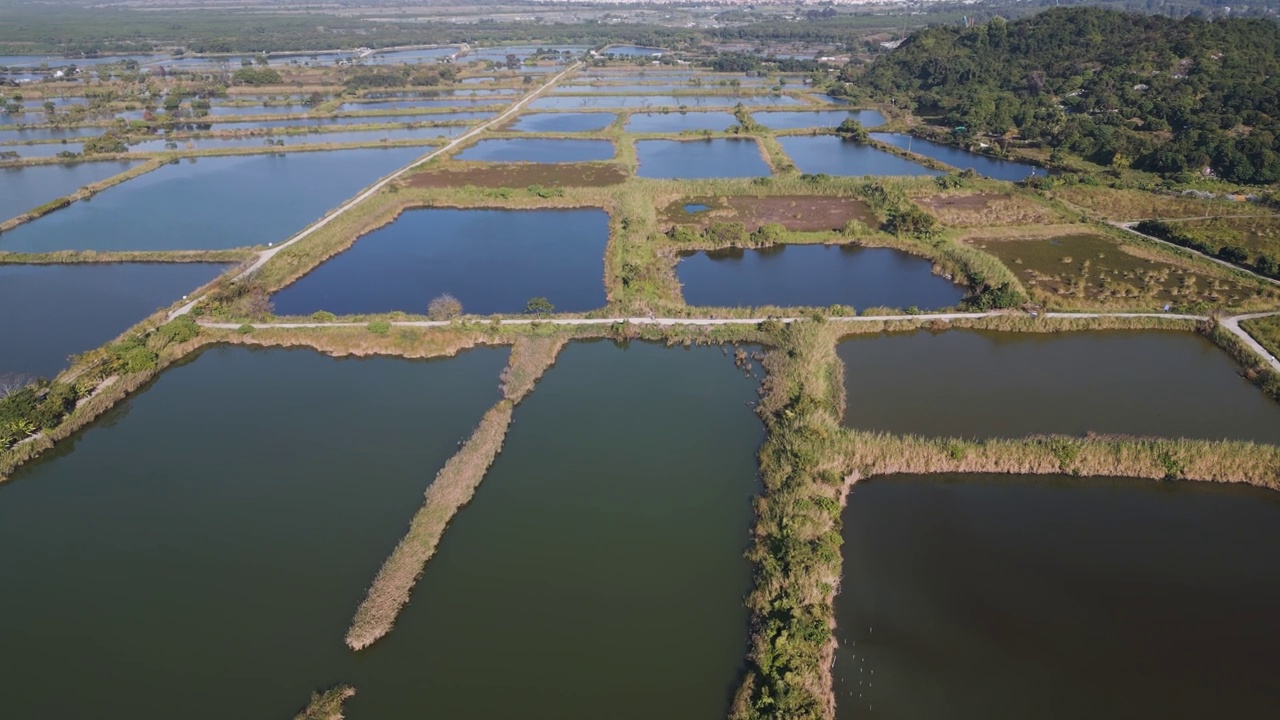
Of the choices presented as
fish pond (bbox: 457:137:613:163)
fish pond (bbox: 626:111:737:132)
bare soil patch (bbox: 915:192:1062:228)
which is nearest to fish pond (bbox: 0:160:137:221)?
fish pond (bbox: 457:137:613:163)

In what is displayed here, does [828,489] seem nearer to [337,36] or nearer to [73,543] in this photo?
[73,543]

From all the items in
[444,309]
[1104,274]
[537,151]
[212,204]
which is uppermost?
[537,151]

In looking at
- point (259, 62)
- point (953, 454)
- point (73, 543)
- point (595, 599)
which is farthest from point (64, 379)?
point (259, 62)

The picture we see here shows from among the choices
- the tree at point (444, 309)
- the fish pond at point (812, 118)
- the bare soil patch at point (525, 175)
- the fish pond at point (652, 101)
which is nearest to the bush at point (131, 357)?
the tree at point (444, 309)

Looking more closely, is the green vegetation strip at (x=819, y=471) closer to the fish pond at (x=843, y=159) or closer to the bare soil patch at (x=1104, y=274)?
the bare soil patch at (x=1104, y=274)

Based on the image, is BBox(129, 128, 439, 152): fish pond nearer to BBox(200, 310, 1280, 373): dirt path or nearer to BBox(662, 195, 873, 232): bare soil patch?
BBox(662, 195, 873, 232): bare soil patch

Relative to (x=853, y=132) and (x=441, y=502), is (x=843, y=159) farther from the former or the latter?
(x=441, y=502)

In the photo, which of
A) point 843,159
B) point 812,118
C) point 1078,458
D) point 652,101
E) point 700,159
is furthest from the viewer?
point 652,101

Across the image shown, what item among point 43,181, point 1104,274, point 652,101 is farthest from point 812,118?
point 43,181
